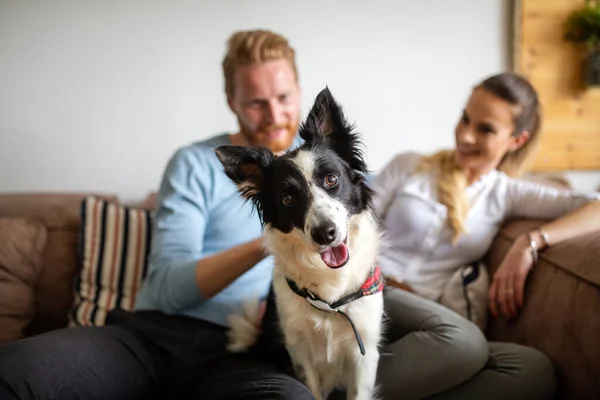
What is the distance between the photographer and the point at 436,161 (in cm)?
194

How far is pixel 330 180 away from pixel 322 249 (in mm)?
182

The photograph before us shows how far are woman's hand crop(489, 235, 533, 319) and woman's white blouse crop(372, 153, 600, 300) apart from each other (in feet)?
0.65

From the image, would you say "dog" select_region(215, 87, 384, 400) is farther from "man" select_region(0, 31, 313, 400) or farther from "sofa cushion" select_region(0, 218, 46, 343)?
"sofa cushion" select_region(0, 218, 46, 343)

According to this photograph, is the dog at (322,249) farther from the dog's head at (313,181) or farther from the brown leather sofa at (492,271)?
the brown leather sofa at (492,271)

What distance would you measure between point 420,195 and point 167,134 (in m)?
1.42

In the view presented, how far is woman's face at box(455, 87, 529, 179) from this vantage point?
1.74 meters

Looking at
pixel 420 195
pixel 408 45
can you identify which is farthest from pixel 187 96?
pixel 420 195

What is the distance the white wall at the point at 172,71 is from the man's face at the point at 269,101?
1.00 metres

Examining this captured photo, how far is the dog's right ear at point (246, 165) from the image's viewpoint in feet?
3.93

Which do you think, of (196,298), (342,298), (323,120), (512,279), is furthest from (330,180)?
(512,279)

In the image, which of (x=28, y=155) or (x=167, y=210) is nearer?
(x=167, y=210)

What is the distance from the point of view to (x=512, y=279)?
5.32 feet

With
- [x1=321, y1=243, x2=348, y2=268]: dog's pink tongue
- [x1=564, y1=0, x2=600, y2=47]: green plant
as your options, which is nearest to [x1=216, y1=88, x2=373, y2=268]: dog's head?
[x1=321, y1=243, x2=348, y2=268]: dog's pink tongue

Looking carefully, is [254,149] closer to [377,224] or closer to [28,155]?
[377,224]
